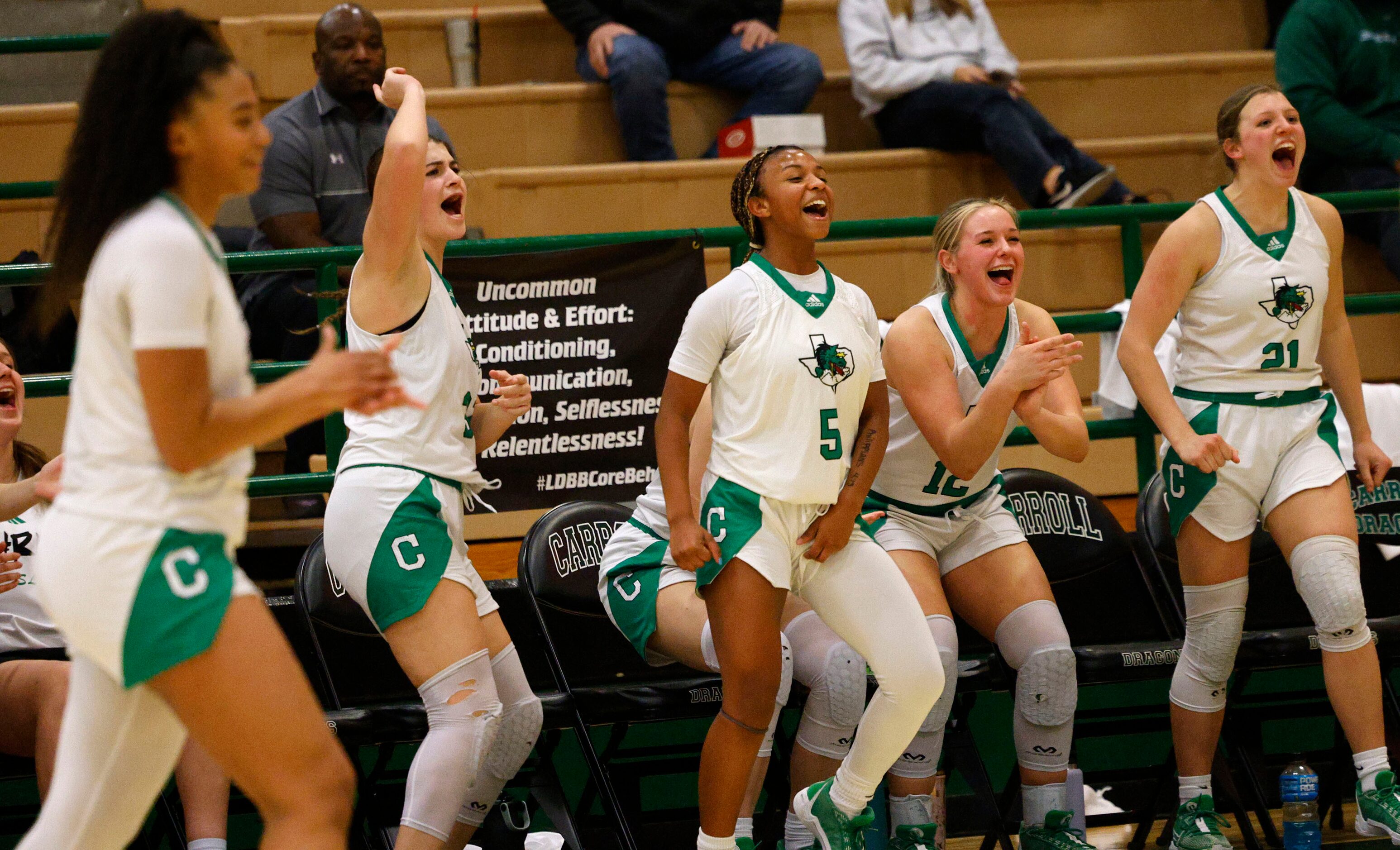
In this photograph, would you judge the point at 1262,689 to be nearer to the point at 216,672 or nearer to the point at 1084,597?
the point at 1084,597

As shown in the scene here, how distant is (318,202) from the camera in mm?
5191

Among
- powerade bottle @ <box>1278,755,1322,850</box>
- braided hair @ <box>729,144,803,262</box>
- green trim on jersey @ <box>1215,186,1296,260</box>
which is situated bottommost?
powerade bottle @ <box>1278,755,1322,850</box>

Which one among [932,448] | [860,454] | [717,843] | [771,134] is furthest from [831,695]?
[771,134]

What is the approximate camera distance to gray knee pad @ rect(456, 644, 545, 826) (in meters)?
3.32

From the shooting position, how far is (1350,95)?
635 centimetres

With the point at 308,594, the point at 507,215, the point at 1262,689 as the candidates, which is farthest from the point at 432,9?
the point at 1262,689

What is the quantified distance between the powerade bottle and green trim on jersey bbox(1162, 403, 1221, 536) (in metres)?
0.72

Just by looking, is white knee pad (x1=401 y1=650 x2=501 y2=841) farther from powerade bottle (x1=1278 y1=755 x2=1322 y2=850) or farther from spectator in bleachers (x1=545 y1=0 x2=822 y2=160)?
spectator in bleachers (x1=545 y1=0 x2=822 y2=160)

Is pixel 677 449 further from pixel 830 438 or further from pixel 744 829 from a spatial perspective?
pixel 744 829

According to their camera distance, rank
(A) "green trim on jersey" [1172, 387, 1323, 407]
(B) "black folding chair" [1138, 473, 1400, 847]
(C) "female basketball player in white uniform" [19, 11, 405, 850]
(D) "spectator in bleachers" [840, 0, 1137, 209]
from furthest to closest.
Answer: (D) "spectator in bleachers" [840, 0, 1137, 209] < (B) "black folding chair" [1138, 473, 1400, 847] < (A) "green trim on jersey" [1172, 387, 1323, 407] < (C) "female basketball player in white uniform" [19, 11, 405, 850]

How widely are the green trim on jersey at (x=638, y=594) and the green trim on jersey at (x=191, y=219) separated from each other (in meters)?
1.69

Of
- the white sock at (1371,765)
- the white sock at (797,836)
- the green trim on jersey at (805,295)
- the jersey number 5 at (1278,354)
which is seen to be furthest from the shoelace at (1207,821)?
the green trim on jersey at (805,295)

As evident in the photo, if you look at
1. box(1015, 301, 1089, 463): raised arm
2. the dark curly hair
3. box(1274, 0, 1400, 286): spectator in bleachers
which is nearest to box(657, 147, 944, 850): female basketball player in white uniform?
box(1015, 301, 1089, 463): raised arm

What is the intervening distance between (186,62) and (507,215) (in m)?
4.24
